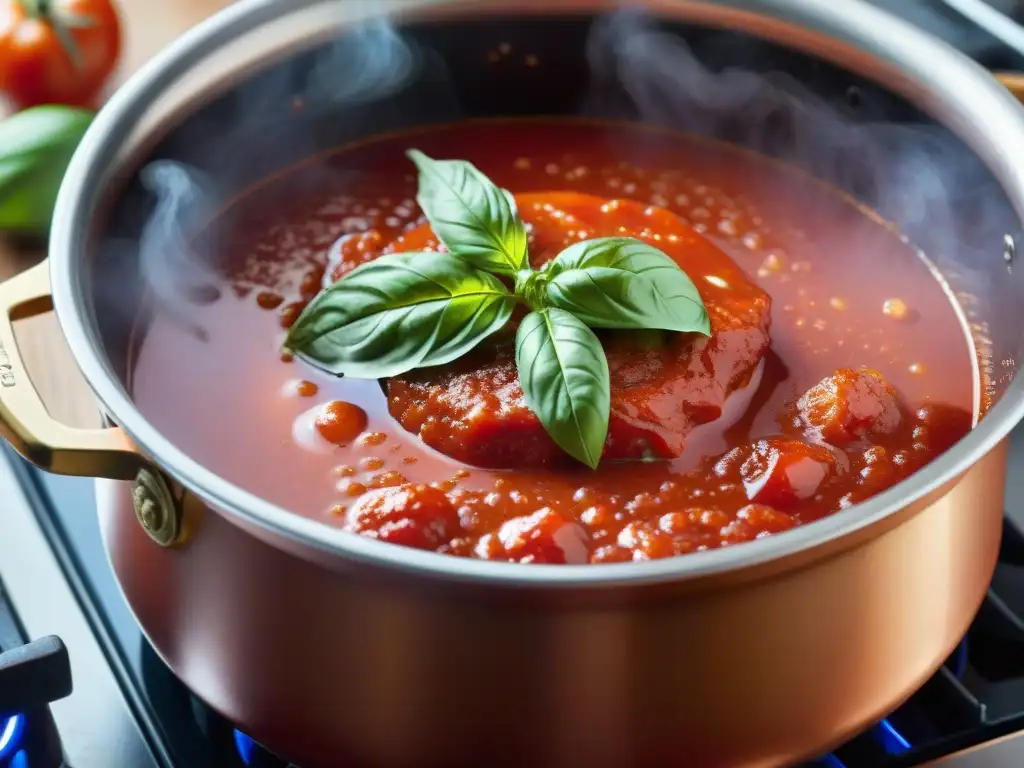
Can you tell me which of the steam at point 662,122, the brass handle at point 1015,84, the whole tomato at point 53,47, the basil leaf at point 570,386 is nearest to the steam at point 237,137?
the steam at point 662,122

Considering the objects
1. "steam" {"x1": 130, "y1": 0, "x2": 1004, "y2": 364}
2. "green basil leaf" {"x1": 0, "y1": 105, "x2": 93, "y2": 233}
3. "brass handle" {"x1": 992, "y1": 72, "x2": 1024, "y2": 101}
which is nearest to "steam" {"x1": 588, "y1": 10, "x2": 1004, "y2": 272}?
"steam" {"x1": 130, "y1": 0, "x2": 1004, "y2": 364}

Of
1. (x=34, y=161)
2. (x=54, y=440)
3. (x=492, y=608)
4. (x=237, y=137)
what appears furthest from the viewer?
(x=34, y=161)

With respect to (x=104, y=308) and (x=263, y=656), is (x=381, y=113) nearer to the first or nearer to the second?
(x=104, y=308)

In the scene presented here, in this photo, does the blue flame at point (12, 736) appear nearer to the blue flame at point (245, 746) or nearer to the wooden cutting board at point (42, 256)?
the blue flame at point (245, 746)

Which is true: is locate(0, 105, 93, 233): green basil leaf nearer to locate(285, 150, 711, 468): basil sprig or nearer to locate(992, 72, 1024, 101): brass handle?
locate(285, 150, 711, 468): basil sprig

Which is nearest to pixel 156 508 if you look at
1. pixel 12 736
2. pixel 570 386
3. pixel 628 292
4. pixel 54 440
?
pixel 54 440

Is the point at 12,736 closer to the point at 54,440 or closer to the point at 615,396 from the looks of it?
the point at 54,440

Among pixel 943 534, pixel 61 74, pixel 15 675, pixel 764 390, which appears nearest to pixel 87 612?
pixel 15 675
